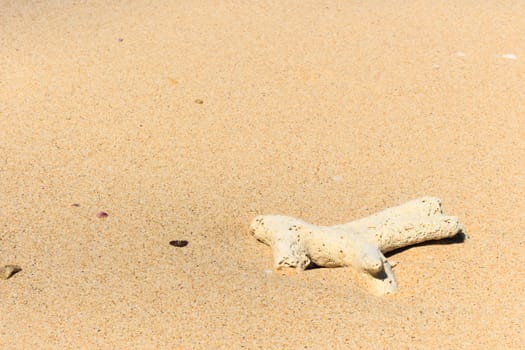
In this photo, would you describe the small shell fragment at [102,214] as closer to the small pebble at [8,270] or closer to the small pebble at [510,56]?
the small pebble at [8,270]

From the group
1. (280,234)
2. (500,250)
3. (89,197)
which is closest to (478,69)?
(500,250)

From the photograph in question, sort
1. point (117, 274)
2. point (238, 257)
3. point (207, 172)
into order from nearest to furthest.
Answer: point (117, 274), point (238, 257), point (207, 172)

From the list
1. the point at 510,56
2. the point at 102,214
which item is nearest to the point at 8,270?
the point at 102,214

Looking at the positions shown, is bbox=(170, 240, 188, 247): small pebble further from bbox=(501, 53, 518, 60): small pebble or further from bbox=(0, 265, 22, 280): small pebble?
bbox=(501, 53, 518, 60): small pebble

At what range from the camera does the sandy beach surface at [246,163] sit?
9.46 ft

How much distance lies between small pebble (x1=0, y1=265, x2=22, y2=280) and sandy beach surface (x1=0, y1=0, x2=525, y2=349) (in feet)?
0.09

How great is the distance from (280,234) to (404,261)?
0.60 meters

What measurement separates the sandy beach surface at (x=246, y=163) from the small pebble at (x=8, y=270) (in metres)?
0.03

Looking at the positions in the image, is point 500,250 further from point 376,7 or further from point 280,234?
point 376,7

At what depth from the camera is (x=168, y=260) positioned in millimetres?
3197

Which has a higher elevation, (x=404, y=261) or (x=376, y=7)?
(x=376, y=7)

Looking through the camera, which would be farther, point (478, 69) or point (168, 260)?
point (478, 69)

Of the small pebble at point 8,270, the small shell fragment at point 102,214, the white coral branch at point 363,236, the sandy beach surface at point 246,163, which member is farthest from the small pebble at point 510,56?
the small pebble at point 8,270

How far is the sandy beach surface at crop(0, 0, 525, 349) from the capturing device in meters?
2.88
